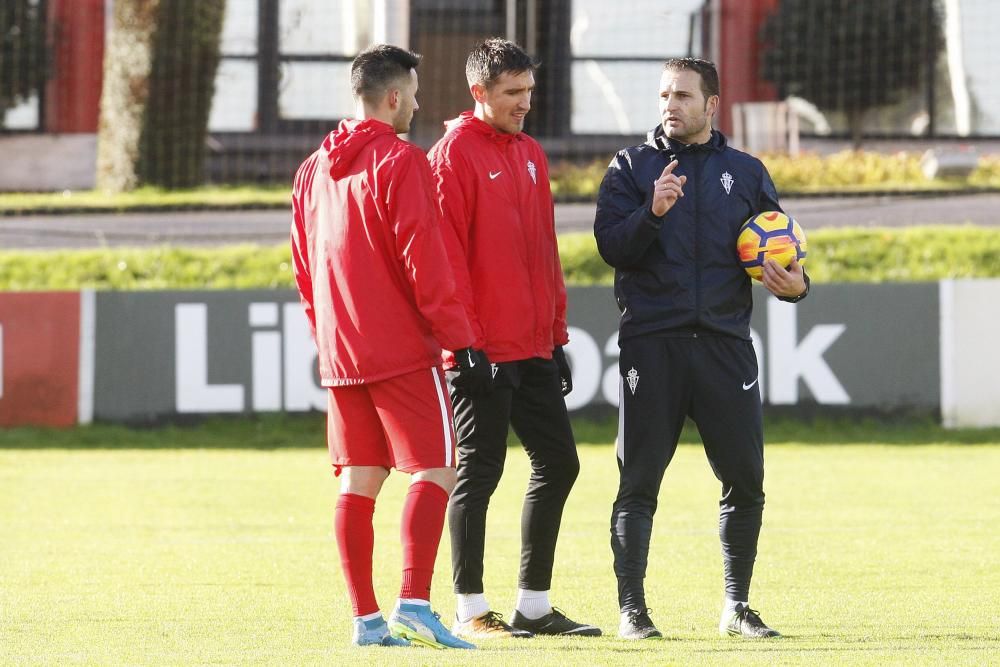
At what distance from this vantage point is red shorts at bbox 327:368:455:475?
18.0ft

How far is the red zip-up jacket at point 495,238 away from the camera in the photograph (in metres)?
5.82

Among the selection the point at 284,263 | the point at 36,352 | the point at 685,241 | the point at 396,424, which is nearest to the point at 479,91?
the point at 685,241

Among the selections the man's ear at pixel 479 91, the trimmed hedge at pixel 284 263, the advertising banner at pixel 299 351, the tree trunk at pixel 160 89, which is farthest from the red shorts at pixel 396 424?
the tree trunk at pixel 160 89

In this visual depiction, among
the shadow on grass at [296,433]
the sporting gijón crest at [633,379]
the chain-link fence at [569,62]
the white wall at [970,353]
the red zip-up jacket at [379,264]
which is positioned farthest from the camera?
the chain-link fence at [569,62]

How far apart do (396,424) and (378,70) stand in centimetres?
117

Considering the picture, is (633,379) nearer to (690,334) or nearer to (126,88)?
(690,334)

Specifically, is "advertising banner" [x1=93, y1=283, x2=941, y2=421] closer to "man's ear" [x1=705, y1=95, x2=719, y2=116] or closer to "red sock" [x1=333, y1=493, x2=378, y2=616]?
"man's ear" [x1=705, y1=95, x2=719, y2=116]

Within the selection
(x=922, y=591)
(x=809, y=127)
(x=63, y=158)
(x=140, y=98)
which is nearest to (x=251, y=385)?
(x=140, y=98)

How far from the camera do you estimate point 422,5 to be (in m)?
24.7

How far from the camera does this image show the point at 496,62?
19.2 ft

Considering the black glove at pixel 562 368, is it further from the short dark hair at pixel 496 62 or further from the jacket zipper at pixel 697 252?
the short dark hair at pixel 496 62

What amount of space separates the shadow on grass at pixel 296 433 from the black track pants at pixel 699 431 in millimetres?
7913

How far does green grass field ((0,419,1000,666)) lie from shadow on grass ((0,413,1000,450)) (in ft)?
0.20

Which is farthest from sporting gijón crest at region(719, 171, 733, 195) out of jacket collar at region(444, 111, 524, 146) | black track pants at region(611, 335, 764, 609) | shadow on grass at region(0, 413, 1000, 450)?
shadow on grass at region(0, 413, 1000, 450)
